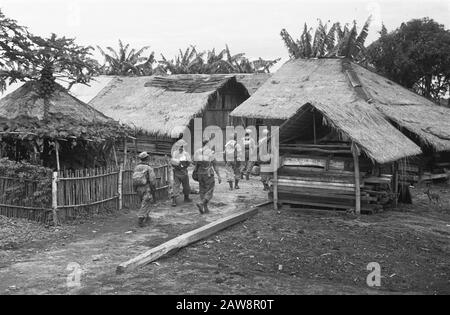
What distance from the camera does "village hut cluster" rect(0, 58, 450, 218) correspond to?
11.3 meters

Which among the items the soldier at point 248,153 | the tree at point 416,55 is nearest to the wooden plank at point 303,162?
the soldier at point 248,153

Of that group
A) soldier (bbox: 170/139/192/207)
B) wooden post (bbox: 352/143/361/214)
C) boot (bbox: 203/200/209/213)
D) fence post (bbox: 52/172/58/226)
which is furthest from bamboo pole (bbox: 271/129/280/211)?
fence post (bbox: 52/172/58/226)

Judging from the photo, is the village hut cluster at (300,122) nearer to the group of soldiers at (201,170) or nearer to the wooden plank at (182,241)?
the group of soldiers at (201,170)

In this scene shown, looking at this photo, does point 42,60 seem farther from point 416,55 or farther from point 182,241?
point 416,55

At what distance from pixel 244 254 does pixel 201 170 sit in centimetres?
385

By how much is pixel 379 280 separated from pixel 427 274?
0.87m

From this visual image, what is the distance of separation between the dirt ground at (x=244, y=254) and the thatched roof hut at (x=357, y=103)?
94.6 inches

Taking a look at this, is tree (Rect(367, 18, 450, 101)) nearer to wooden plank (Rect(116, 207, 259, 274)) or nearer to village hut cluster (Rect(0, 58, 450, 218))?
village hut cluster (Rect(0, 58, 450, 218))

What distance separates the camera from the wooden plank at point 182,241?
7.24 metres

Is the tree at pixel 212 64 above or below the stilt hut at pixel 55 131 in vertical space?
above

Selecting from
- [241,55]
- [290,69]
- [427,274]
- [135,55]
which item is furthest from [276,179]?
[135,55]

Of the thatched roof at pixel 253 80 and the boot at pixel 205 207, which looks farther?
the thatched roof at pixel 253 80

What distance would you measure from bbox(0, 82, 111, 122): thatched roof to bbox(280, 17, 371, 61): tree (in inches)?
475

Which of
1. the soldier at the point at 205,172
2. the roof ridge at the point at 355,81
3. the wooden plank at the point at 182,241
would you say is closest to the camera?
the wooden plank at the point at 182,241
